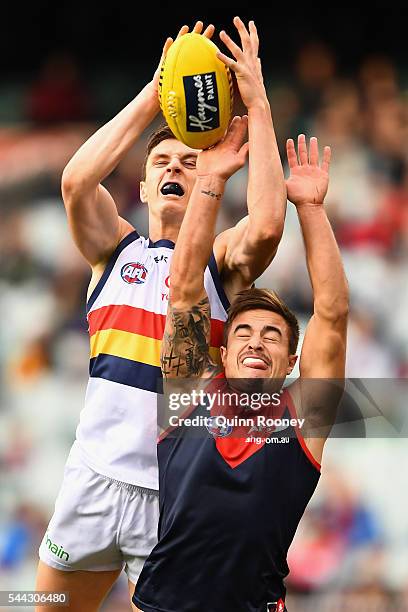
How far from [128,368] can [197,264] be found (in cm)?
67

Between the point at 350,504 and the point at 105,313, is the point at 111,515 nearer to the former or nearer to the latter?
the point at 105,313

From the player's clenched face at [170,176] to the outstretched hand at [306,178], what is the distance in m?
0.50

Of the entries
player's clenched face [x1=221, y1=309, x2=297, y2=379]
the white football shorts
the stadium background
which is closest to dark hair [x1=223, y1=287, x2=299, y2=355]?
player's clenched face [x1=221, y1=309, x2=297, y2=379]

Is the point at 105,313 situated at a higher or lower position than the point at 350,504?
Result: higher

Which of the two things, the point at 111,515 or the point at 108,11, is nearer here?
the point at 111,515

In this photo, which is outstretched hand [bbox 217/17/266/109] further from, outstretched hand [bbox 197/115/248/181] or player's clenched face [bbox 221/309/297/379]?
player's clenched face [bbox 221/309/297/379]

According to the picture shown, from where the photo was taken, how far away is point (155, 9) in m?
7.67

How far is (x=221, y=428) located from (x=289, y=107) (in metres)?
4.87

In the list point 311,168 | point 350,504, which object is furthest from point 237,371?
point 350,504

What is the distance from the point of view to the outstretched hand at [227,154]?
3307mm

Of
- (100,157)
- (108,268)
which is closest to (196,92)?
(100,157)

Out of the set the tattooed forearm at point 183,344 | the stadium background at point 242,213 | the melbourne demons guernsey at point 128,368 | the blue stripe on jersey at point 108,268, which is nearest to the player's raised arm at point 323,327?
the tattooed forearm at point 183,344

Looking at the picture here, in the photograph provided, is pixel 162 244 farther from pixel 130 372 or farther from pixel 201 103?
pixel 201 103

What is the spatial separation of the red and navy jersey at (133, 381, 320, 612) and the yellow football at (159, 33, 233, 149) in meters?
1.05
